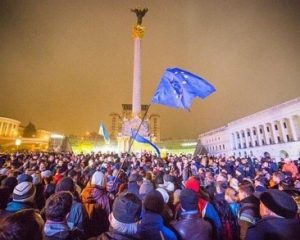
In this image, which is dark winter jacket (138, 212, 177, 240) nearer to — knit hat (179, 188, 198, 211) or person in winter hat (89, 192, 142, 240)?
knit hat (179, 188, 198, 211)

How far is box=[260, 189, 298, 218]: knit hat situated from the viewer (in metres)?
2.18

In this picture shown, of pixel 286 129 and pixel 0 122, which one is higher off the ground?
pixel 0 122

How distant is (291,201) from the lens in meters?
2.21

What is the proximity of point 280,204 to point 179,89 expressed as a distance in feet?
18.0

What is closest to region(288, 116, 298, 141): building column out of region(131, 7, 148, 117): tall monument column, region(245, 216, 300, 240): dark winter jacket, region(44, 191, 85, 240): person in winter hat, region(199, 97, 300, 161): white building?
region(199, 97, 300, 161): white building

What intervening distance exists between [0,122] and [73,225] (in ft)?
274

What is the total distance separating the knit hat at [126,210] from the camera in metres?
1.94

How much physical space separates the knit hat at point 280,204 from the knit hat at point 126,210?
1.55 metres

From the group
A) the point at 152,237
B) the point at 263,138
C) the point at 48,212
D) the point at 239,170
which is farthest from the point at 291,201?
the point at 263,138

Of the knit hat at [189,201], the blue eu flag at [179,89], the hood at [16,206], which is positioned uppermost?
the blue eu flag at [179,89]

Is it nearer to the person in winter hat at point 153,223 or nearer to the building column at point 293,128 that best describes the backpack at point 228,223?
the person in winter hat at point 153,223

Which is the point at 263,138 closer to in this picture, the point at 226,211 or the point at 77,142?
the point at 77,142

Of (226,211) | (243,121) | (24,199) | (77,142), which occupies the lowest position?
(226,211)

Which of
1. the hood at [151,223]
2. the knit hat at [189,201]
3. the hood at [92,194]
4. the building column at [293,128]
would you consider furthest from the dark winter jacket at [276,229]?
the building column at [293,128]
